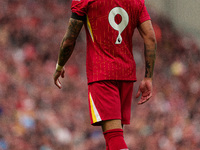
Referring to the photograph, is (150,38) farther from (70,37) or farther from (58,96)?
(58,96)

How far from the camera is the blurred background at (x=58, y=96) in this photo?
6.36 meters

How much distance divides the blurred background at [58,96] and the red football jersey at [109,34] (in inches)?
129

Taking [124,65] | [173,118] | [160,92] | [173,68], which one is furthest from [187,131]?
[124,65]

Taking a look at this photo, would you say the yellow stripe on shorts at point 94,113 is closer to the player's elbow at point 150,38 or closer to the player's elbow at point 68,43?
the player's elbow at point 68,43

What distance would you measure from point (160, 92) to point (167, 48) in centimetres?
206

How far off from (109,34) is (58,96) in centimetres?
418

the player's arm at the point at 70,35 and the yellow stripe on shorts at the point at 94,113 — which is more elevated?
the player's arm at the point at 70,35

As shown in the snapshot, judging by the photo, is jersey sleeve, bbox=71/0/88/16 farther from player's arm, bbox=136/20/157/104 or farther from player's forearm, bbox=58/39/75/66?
player's arm, bbox=136/20/157/104

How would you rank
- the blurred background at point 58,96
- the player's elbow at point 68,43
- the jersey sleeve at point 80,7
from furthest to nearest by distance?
the blurred background at point 58,96 < the player's elbow at point 68,43 < the jersey sleeve at point 80,7

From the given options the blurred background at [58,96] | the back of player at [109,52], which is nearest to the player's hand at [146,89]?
the back of player at [109,52]

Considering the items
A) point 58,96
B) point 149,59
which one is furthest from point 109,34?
point 58,96

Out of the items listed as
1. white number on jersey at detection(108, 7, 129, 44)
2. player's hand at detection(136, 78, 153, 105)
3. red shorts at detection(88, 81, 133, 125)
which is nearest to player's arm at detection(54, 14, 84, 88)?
white number on jersey at detection(108, 7, 129, 44)

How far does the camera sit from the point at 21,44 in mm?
7473

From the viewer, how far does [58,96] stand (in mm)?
7160
